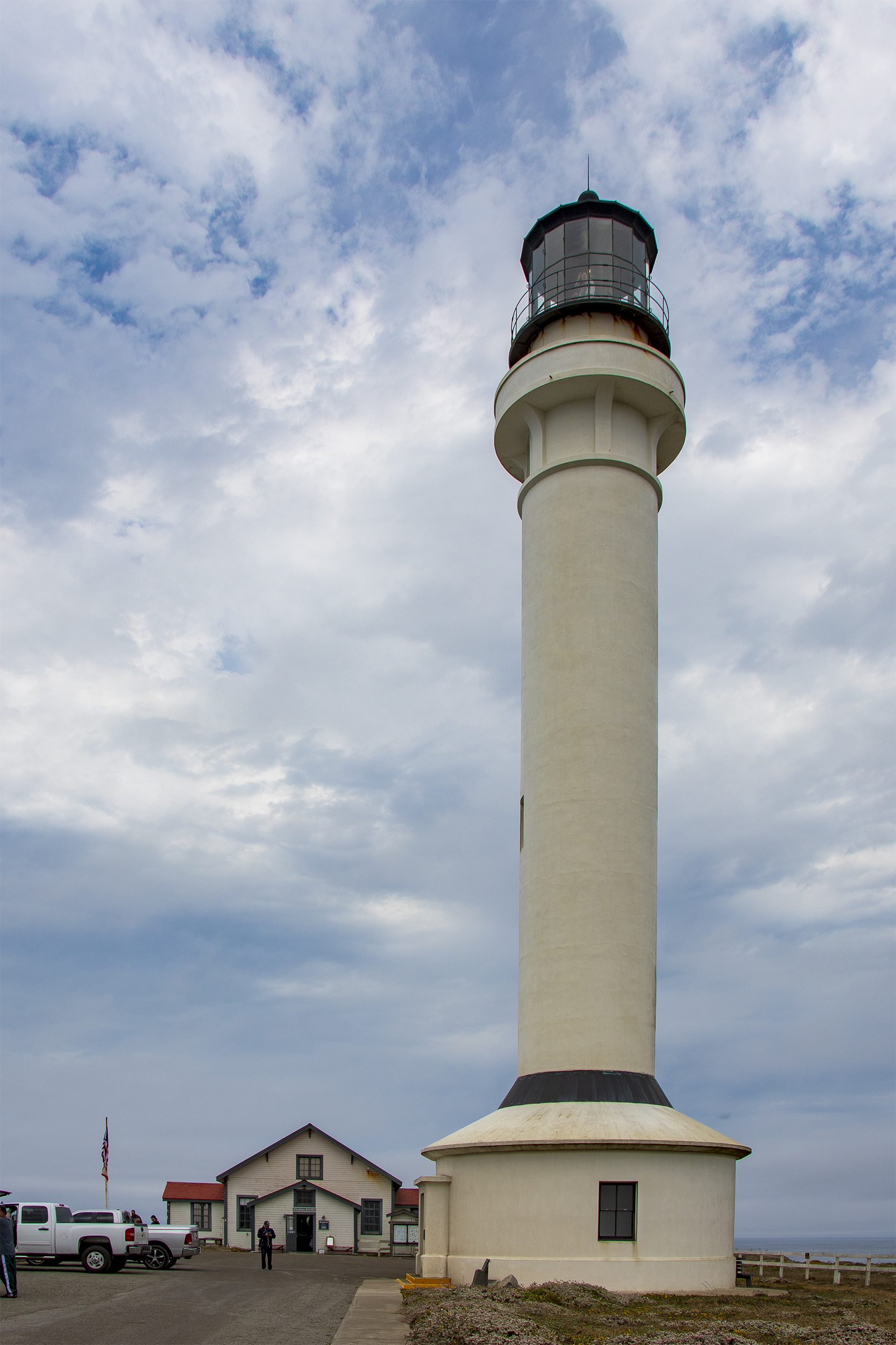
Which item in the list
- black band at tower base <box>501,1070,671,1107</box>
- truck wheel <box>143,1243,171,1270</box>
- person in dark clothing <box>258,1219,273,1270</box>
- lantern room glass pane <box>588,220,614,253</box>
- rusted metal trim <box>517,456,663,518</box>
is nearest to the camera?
black band at tower base <box>501,1070,671,1107</box>

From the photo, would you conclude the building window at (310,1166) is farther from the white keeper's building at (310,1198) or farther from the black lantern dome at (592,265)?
the black lantern dome at (592,265)

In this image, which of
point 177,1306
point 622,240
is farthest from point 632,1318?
point 622,240

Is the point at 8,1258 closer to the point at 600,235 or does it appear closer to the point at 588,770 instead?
the point at 588,770

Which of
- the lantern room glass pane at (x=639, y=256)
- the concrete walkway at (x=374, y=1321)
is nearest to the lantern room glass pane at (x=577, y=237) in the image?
the lantern room glass pane at (x=639, y=256)

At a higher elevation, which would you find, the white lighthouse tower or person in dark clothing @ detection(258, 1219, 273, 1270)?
the white lighthouse tower

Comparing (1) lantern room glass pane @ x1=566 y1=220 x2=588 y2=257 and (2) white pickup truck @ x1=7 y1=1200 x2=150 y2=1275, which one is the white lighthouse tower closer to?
(1) lantern room glass pane @ x1=566 y1=220 x2=588 y2=257

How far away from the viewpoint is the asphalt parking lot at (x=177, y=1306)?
1243 centimetres

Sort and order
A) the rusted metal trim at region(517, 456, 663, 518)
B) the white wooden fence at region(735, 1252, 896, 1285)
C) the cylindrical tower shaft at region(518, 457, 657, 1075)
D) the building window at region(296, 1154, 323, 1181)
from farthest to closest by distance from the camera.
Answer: the building window at region(296, 1154, 323, 1181) → the white wooden fence at region(735, 1252, 896, 1285) → the rusted metal trim at region(517, 456, 663, 518) → the cylindrical tower shaft at region(518, 457, 657, 1075)

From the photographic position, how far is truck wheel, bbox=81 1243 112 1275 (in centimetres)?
2309

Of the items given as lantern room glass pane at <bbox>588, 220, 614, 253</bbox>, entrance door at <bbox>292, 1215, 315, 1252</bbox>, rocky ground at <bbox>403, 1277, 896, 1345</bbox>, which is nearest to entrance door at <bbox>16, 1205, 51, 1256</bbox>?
rocky ground at <bbox>403, 1277, 896, 1345</bbox>

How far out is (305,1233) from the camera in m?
46.5

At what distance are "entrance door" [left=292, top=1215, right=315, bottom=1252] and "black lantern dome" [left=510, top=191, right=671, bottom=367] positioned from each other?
125 ft

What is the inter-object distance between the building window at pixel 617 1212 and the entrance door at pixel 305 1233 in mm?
33659

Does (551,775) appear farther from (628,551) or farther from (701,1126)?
(701,1126)
